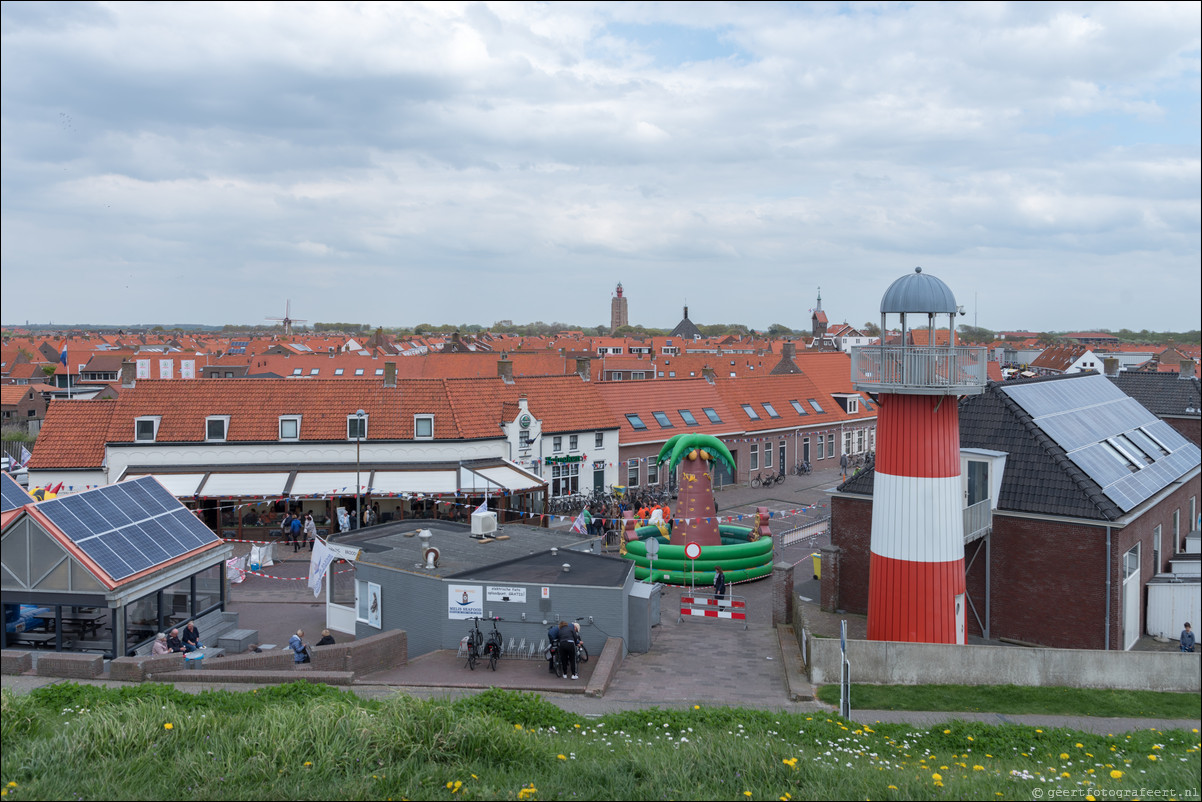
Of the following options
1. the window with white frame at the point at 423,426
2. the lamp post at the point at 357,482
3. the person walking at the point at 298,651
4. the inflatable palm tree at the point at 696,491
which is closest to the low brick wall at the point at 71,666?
the person walking at the point at 298,651

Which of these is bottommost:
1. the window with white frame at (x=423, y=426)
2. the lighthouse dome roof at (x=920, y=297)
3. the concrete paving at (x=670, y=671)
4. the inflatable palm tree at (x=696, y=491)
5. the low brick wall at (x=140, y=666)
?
the concrete paving at (x=670, y=671)

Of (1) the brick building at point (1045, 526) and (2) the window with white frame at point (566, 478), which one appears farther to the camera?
(2) the window with white frame at point (566, 478)

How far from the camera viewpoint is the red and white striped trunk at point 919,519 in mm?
16844

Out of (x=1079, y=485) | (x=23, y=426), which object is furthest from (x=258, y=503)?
(x=23, y=426)

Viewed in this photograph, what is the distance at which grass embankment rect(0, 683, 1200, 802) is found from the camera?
953 centimetres

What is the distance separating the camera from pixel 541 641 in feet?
62.3

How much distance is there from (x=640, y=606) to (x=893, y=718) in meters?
6.04

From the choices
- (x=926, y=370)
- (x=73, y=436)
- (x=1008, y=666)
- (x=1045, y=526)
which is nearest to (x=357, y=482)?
(x=73, y=436)

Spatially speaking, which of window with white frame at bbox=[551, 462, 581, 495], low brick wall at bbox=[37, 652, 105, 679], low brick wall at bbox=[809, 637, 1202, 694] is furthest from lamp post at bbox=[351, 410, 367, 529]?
low brick wall at bbox=[809, 637, 1202, 694]

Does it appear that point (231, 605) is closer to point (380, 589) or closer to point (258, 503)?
point (380, 589)

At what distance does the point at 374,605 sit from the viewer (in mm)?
20156

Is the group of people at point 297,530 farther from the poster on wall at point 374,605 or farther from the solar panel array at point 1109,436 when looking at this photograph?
the solar panel array at point 1109,436

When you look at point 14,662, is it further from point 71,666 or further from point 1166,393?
point 1166,393

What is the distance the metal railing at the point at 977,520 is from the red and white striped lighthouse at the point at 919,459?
220 cm
